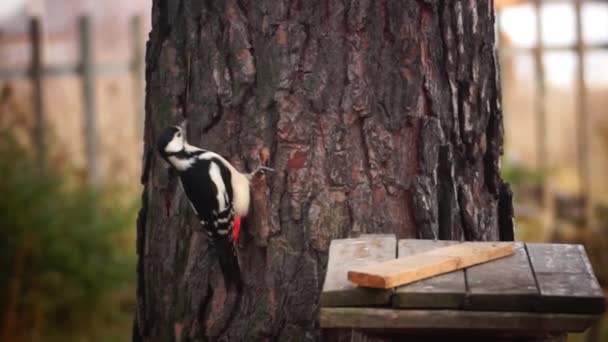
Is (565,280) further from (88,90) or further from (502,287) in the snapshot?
(88,90)

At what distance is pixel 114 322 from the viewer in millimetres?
6227

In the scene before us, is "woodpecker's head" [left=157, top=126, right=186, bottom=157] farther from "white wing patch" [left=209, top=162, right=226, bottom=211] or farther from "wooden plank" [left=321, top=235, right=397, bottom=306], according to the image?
"wooden plank" [left=321, top=235, right=397, bottom=306]

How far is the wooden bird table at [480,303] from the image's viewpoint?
2225 millimetres

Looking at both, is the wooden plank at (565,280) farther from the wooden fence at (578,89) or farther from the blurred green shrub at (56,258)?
the wooden fence at (578,89)

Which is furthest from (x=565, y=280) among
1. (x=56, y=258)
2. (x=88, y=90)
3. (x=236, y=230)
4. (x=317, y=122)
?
(x=88, y=90)

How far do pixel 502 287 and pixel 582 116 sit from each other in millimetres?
5649

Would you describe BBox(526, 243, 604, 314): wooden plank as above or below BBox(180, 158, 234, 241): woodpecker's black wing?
below

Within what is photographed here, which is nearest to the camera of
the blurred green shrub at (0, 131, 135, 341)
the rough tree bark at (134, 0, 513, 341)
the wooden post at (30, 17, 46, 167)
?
the rough tree bark at (134, 0, 513, 341)

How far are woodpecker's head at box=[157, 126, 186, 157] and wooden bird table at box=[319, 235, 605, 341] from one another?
756 mm

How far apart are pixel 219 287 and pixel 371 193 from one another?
58 cm

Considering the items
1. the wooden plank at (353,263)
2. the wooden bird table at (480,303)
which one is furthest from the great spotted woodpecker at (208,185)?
the wooden bird table at (480,303)

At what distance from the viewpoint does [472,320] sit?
2.23m

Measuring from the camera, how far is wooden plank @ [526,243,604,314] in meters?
2.21

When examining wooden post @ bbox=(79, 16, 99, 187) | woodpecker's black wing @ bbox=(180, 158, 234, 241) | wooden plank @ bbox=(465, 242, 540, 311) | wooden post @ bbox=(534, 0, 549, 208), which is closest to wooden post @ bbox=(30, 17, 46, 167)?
wooden post @ bbox=(79, 16, 99, 187)
